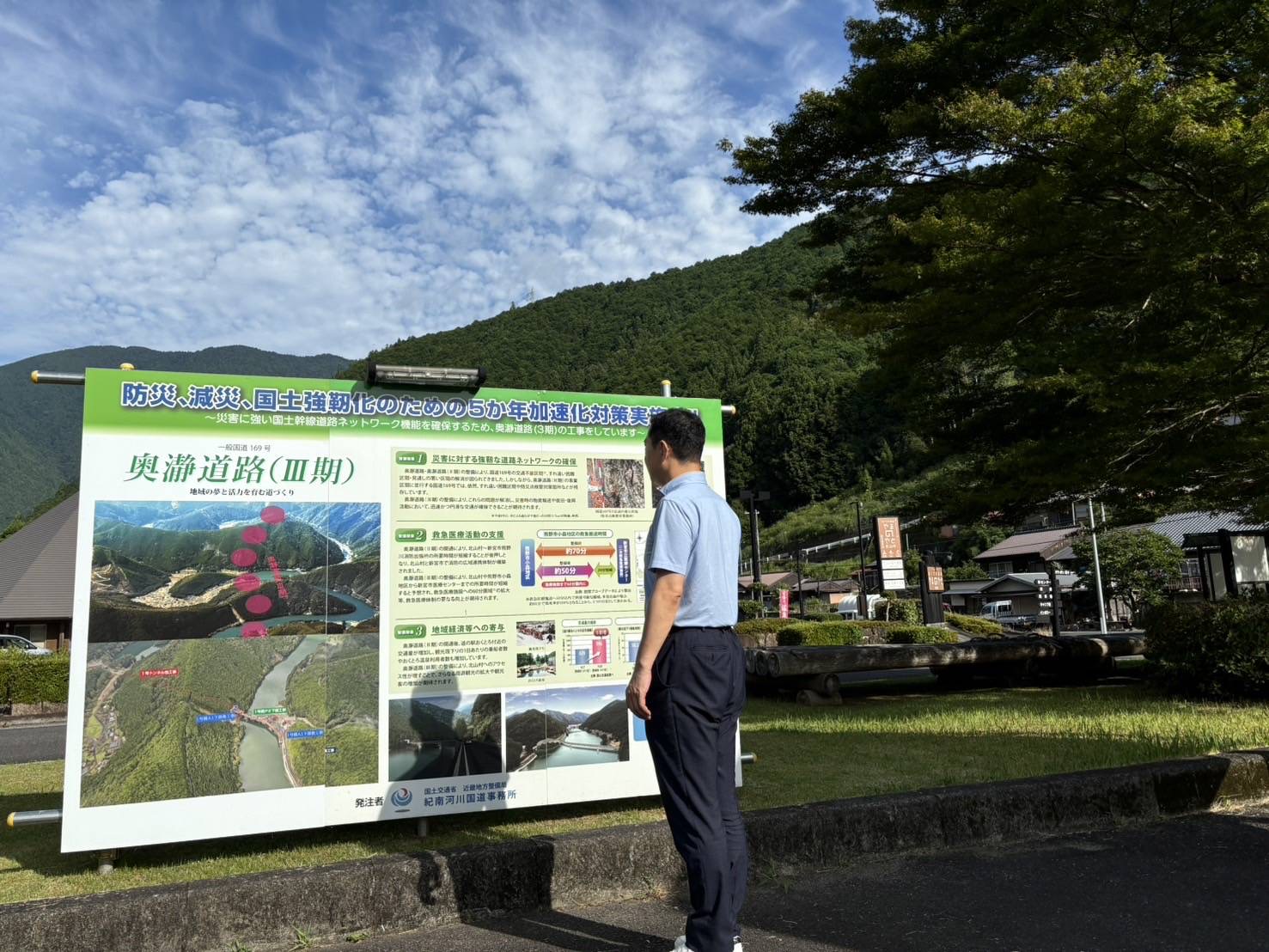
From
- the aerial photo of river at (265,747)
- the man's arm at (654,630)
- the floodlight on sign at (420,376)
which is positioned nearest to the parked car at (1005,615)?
the floodlight on sign at (420,376)

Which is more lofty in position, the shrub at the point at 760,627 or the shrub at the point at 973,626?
the shrub at the point at 760,627

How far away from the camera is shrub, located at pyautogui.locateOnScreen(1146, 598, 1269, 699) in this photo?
26.2 ft

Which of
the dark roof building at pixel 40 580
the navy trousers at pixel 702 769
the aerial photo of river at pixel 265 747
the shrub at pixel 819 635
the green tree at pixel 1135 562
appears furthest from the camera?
the green tree at pixel 1135 562

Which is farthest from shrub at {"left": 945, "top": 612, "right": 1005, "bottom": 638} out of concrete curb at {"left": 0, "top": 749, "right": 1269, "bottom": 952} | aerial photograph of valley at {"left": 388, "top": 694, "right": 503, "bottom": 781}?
aerial photograph of valley at {"left": 388, "top": 694, "right": 503, "bottom": 781}

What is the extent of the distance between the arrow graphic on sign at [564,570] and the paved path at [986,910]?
1.46 metres

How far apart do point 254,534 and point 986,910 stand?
3.27 meters

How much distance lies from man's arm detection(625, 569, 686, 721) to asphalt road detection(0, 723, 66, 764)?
771 cm

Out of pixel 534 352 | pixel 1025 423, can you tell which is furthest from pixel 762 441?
pixel 1025 423

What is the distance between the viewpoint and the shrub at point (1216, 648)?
798 cm

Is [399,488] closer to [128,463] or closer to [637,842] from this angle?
[128,463]

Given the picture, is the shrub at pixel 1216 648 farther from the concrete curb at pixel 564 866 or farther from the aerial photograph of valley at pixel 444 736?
the aerial photograph of valley at pixel 444 736

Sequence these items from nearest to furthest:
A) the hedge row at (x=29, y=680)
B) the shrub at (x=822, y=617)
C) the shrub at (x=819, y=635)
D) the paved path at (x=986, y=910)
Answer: the paved path at (x=986, y=910) → the hedge row at (x=29, y=680) → the shrub at (x=819, y=635) → the shrub at (x=822, y=617)

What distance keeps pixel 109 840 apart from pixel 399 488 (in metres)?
1.79

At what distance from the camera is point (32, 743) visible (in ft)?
36.1
